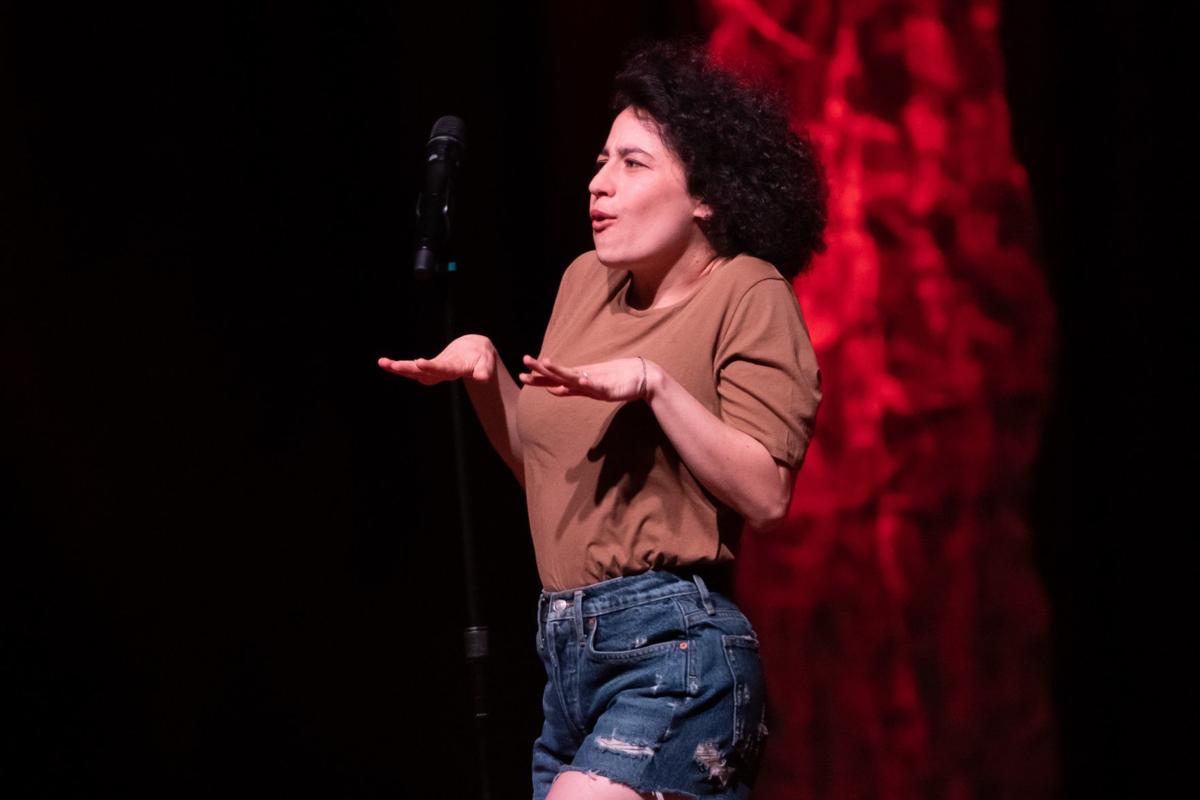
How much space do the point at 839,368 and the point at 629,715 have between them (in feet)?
5.27

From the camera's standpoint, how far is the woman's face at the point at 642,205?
172 cm

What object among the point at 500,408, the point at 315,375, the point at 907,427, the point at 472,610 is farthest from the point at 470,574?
the point at 907,427

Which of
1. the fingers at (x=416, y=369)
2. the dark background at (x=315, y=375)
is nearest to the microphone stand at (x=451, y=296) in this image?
the fingers at (x=416, y=369)

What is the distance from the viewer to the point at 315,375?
2660 millimetres

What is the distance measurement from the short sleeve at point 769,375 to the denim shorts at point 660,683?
187 mm

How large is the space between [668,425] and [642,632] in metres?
0.23

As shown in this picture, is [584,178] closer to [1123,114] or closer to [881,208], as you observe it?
[881,208]

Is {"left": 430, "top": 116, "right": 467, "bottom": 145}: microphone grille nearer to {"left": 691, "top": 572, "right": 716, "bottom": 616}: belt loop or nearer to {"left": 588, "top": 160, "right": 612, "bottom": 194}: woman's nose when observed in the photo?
{"left": 588, "top": 160, "right": 612, "bottom": 194}: woman's nose

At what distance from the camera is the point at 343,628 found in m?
2.66

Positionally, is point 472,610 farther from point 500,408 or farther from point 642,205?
point 642,205

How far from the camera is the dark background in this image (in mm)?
2490

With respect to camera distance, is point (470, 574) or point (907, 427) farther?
point (907, 427)

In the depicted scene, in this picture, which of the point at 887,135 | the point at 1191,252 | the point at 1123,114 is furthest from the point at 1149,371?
the point at 887,135

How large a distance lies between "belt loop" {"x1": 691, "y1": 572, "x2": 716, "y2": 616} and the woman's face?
398mm
